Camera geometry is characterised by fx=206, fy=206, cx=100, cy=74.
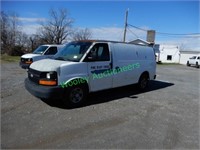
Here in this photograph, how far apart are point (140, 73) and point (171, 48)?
41.8m

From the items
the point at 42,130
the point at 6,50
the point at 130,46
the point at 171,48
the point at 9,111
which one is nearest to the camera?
the point at 42,130

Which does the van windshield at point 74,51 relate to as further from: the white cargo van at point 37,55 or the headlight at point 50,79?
the white cargo van at point 37,55

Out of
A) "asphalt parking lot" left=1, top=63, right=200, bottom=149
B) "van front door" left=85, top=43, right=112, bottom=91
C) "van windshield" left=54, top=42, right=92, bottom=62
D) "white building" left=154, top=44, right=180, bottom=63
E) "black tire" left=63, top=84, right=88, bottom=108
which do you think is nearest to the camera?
"asphalt parking lot" left=1, top=63, right=200, bottom=149

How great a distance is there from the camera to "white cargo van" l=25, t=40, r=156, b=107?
5762 mm

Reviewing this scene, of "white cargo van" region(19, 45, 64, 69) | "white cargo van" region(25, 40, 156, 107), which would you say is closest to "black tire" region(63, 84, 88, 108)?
"white cargo van" region(25, 40, 156, 107)

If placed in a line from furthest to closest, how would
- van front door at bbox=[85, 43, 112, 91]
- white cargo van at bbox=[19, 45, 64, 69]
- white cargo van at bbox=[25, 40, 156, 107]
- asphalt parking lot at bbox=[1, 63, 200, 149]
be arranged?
white cargo van at bbox=[19, 45, 64, 69]
van front door at bbox=[85, 43, 112, 91]
white cargo van at bbox=[25, 40, 156, 107]
asphalt parking lot at bbox=[1, 63, 200, 149]

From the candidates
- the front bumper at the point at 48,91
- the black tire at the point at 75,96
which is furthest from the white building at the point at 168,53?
the front bumper at the point at 48,91

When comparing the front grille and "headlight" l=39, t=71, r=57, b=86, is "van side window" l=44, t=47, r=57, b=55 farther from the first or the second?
"headlight" l=39, t=71, r=57, b=86

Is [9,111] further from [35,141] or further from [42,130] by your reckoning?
[35,141]

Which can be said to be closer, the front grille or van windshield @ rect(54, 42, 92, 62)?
the front grille

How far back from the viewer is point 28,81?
6551mm

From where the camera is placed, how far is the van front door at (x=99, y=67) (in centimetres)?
648

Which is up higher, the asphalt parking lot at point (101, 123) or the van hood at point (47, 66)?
the van hood at point (47, 66)

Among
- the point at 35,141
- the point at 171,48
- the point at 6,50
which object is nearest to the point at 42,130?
the point at 35,141
